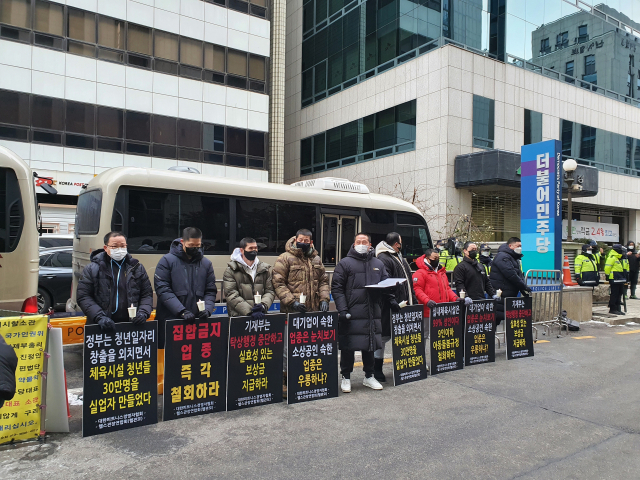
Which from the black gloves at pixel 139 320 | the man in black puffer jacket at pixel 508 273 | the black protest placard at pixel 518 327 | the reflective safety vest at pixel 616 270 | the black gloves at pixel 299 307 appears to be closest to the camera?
the black gloves at pixel 139 320

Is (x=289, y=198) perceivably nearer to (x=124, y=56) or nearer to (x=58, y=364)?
(x=58, y=364)

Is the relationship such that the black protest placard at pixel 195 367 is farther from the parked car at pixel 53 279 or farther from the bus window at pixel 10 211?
the parked car at pixel 53 279

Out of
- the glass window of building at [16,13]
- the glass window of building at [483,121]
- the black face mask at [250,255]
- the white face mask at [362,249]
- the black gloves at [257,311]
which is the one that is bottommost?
the black gloves at [257,311]

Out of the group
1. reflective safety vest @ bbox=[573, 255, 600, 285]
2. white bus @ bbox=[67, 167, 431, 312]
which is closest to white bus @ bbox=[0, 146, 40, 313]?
white bus @ bbox=[67, 167, 431, 312]

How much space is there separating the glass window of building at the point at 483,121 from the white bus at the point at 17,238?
20265 millimetres

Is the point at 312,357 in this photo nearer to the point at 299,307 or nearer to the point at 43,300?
the point at 299,307

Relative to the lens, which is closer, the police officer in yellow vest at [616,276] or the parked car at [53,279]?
the parked car at [53,279]

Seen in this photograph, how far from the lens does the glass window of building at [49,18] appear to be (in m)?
20.0

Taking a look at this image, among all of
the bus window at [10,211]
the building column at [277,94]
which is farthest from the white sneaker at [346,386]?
the building column at [277,94]

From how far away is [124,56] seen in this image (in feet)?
72.1

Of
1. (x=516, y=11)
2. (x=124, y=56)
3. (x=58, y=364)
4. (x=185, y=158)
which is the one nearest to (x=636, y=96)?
(x=516, y=11)

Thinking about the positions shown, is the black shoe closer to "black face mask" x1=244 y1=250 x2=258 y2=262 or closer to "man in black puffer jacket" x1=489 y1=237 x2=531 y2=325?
"black face mask" x1=244 y1=250 x2=258 y2=262

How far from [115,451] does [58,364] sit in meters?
0.97

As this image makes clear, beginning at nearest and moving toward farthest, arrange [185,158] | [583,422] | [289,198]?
1. [583,422]
2. [289,198]
3. [185,158]
